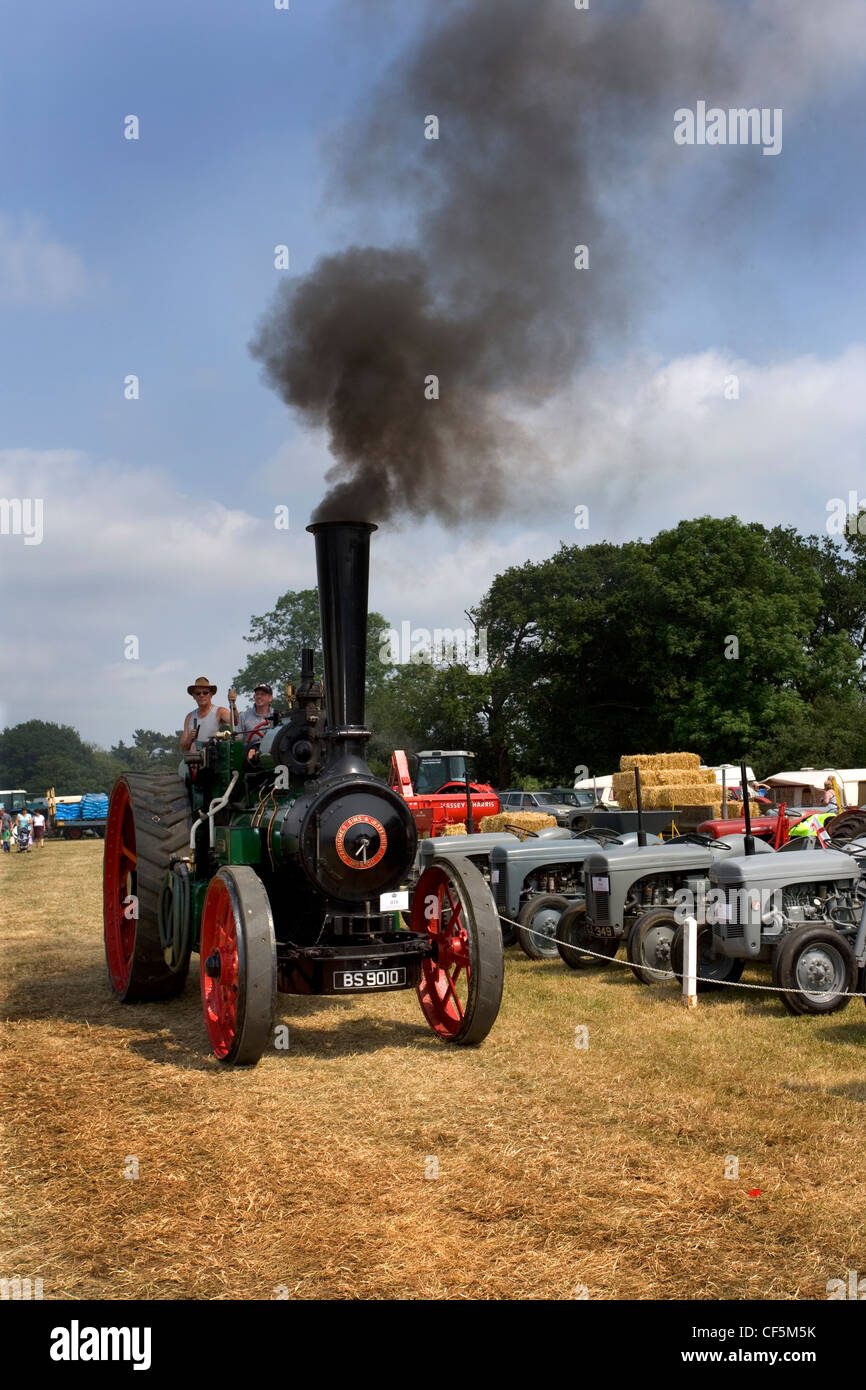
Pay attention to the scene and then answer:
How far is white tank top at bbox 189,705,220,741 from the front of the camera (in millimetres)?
8086

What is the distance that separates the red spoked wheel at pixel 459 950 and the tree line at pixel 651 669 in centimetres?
2445

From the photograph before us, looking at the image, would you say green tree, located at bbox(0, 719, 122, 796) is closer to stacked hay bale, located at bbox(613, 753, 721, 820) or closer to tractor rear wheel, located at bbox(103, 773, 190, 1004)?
stacked hay bale, located at bbox(613, 753, 721, 820)

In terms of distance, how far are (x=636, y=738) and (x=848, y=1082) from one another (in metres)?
29.3

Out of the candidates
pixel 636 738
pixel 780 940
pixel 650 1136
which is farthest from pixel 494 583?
pixel 650 1136

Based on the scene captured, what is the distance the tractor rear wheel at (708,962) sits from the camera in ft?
24.6

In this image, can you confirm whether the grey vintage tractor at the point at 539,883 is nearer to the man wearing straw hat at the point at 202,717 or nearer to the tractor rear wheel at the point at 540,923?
the tractor rear wheel at the point at 540,923

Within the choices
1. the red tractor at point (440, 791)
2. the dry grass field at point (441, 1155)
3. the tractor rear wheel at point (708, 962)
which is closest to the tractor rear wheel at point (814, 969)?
the dry grass field at point (441, 1155)

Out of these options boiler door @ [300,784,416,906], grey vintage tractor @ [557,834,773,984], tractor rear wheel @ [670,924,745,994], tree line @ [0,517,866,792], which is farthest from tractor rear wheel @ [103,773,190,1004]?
tree line @ [0,517,866,792]

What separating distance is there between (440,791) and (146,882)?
17670 millimetres

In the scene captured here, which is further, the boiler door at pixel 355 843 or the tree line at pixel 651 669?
the tree line at pixel 651 669

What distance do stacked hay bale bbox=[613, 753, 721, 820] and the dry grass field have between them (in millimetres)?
11894

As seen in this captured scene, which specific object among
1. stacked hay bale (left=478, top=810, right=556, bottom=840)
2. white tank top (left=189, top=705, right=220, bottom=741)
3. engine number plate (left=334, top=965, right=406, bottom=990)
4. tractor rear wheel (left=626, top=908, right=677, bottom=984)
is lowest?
tractor rear wheel (left=626, top=908, right=677, bottom=984)

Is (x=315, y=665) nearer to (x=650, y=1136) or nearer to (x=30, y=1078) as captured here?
(x=30, y=1078)

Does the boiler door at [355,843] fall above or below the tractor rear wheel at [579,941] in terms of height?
above
